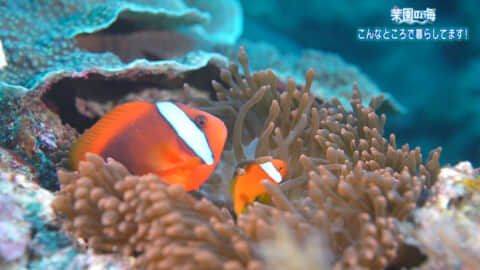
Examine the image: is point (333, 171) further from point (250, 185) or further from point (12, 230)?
point (12, 230)

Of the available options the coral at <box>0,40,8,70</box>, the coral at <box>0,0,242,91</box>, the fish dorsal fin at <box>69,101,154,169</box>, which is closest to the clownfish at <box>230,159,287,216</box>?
the fish dorsal fin at <box>69,101,154,169</box>

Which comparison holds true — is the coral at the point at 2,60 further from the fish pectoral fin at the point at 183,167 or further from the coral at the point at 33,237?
Result: the fish pectoral fin at the point at 183,167

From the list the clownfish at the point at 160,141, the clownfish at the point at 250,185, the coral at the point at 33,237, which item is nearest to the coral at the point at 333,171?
the clownfish at the point at 250,185

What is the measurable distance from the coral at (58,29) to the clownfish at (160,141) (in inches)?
30.4

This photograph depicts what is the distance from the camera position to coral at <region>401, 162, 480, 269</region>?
84cm

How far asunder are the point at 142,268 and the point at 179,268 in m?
A: 0.22

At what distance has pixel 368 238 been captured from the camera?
94 cm

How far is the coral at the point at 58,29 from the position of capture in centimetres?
203

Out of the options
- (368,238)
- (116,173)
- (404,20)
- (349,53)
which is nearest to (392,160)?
(368,238)

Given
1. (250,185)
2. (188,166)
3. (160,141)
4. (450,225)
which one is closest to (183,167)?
(188,166)

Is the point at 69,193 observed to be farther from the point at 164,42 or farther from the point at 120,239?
the point at 164,42

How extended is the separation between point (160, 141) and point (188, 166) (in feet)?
0.50

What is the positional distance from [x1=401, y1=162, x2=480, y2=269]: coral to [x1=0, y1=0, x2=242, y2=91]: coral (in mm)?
1565

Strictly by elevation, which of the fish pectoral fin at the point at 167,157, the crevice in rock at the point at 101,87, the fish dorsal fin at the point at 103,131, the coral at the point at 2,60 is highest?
the coral at the point at 2,60
